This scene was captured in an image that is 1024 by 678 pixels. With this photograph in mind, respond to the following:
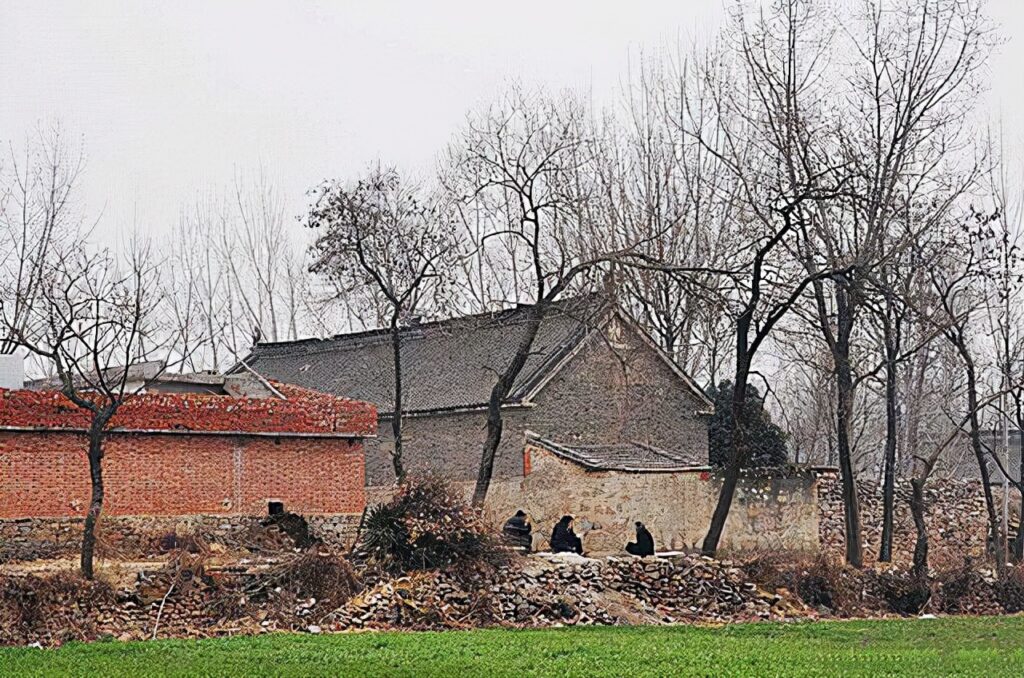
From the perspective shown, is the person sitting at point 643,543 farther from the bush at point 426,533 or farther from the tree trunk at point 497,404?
the tree trunk at point 497,404

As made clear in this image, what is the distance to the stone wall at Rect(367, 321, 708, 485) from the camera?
36719mm

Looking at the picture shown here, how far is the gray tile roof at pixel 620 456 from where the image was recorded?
111 feet

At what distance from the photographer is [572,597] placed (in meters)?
23.3

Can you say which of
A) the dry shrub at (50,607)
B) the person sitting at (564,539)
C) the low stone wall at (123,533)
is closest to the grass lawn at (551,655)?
the dry shrub at (50,607)

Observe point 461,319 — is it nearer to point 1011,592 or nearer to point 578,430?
point 578,430

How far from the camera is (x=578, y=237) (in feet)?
127

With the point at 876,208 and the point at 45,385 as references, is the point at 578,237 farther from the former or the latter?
the point at 45,385

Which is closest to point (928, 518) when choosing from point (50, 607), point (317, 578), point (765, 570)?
point (765, 570)

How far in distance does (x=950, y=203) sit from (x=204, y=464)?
58.6ft

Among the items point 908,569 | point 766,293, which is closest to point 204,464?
point 766,293

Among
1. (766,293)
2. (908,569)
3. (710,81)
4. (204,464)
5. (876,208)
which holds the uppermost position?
(710,81)

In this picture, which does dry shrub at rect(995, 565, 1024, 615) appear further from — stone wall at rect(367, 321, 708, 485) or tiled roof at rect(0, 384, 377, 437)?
tiled roof at rect(0, 384, 377, 437)

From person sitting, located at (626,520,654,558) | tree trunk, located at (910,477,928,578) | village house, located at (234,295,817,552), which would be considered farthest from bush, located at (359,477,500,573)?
tree trunk, located at (910,477,928,578)

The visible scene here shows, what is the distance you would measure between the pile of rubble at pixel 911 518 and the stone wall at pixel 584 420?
429 centimetres
